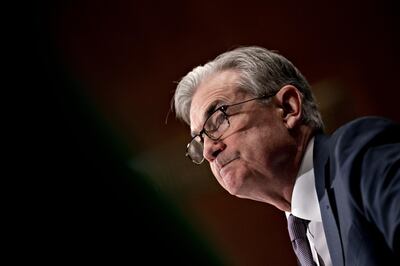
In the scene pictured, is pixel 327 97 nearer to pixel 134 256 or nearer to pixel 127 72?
pixel 127 72

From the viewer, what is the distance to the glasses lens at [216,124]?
1.05m

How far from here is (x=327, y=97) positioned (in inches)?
57.6

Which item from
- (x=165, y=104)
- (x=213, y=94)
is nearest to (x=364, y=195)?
(x=213, y=94)

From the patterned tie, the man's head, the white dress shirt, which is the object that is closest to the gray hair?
the man's head

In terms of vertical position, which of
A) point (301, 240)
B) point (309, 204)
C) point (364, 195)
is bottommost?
point (301, 240)

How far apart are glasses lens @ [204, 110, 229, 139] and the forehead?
0.9 inches

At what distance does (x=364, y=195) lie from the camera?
671mm

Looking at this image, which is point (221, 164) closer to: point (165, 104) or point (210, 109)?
point (210, 109)

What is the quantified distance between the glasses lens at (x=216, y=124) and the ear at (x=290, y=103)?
0.48 feet

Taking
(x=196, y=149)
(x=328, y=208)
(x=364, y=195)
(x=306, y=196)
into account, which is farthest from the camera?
(x=196, y=149)

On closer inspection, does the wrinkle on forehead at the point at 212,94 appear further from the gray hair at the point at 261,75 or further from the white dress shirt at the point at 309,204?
the white dress shirt at the point at 309,204

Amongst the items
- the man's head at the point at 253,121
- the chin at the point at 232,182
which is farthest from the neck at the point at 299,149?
the chin at the point at 232,182

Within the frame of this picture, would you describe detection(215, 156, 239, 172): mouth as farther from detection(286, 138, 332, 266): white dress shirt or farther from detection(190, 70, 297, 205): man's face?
detection(286, 138, 332, 266): white dress shirt

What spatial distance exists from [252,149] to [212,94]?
199mm
